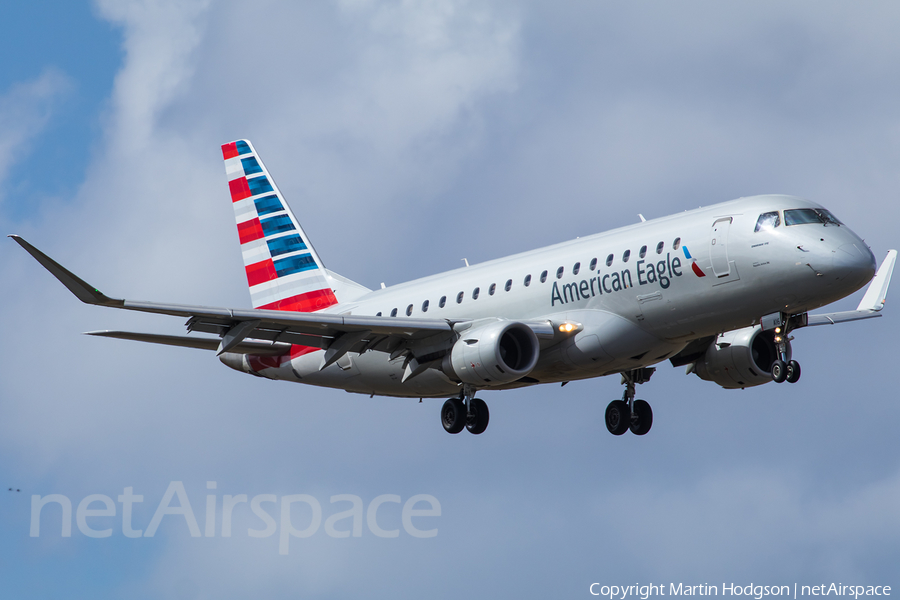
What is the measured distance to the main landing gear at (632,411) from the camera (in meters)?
37.5

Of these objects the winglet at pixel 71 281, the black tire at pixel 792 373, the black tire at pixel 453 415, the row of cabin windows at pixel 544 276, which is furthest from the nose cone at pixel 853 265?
the winglet at pixel 71 281

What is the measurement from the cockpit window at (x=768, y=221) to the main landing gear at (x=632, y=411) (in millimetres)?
8294

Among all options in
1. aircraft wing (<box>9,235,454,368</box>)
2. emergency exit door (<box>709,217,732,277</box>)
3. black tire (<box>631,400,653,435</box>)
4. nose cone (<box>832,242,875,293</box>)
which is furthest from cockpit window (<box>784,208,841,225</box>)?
aircraft wing (<box>9,235,454,368</box>)

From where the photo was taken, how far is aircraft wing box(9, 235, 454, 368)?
3047 cm

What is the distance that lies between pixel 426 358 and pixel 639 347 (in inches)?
237

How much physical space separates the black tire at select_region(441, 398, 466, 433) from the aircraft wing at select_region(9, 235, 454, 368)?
2136mm

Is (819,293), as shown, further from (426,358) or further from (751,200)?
(426,358)

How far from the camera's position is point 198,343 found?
120 feet

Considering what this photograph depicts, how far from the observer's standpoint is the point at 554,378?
115ft

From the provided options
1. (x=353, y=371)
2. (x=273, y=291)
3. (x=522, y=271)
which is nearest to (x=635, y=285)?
(x=522, y=271)

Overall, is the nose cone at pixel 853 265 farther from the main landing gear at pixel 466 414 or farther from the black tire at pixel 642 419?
the main landing gear at pixel 466 414

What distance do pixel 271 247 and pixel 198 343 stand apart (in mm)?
8017

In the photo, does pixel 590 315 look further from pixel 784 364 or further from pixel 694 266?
pixel 784 364

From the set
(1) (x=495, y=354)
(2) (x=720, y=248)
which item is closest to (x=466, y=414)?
(1) (x=495, y=354)
